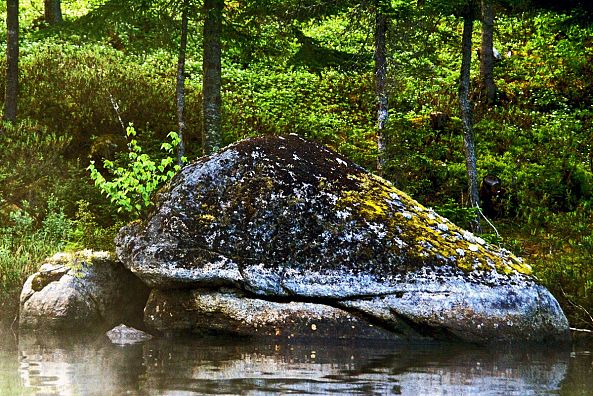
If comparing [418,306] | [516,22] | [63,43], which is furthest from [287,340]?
[516,22]

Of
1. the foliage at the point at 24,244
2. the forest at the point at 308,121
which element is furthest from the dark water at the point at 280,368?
the forest at the point at 308,121

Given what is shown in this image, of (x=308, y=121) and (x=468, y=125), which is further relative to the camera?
(x=308, y=121)

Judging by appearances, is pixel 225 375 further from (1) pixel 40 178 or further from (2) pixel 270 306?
(1) pixel 40 178

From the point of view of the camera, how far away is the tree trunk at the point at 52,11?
80.4 feet

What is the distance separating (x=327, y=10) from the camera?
50.9ft

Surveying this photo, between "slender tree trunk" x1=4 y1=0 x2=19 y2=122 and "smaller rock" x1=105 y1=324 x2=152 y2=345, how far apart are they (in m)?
8.30

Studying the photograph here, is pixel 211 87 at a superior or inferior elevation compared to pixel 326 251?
Result: superior

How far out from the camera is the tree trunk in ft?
80.4

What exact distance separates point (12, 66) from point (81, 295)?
340 inches

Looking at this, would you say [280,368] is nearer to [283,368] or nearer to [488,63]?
[283,368]

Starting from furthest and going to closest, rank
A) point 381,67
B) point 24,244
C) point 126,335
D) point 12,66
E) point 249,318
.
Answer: point 12,66
point 381,67
point 24,244
point 126,335
point 249,318

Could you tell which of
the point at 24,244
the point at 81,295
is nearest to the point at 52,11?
the point at 24,244

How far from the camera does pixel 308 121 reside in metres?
18.8

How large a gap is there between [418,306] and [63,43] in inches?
708
